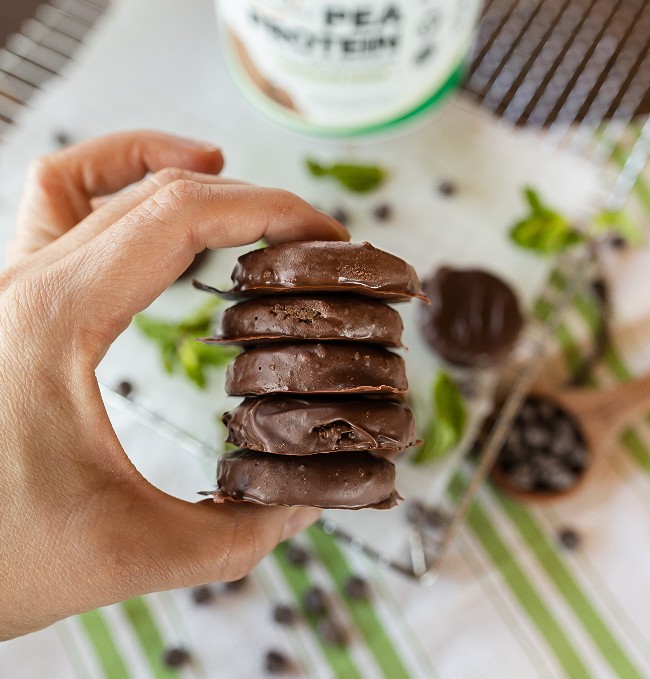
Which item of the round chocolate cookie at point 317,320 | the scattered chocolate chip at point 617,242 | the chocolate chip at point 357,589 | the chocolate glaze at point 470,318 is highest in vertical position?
the round chocolate cookie at point 317,320

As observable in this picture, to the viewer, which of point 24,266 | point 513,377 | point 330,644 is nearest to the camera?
point 24,266

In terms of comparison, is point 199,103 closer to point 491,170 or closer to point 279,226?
point 491,170

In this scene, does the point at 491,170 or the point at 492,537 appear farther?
the point at 491,170

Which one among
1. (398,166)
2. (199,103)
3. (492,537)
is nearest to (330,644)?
(492,537)

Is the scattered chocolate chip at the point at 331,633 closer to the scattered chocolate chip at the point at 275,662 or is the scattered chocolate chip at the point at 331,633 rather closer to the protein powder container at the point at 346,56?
the scattered chocolate chip at the point at 275,662

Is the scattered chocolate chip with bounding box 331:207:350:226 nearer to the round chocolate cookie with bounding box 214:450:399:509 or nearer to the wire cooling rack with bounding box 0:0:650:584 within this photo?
the wire cooling rack with bounding box 0:0:650:584

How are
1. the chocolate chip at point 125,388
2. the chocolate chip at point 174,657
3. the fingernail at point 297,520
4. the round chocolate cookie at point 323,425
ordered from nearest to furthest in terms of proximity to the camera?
1. the round chocolate cookie at point 323,425
2. the fingernail at point 297,520
3. the chocolate chip at point 125,388
4. the chocolate chip at point 174,657

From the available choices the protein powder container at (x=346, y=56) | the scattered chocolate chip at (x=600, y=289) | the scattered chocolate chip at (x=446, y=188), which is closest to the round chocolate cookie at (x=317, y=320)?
the protein powder container at (x=346, y=56)
